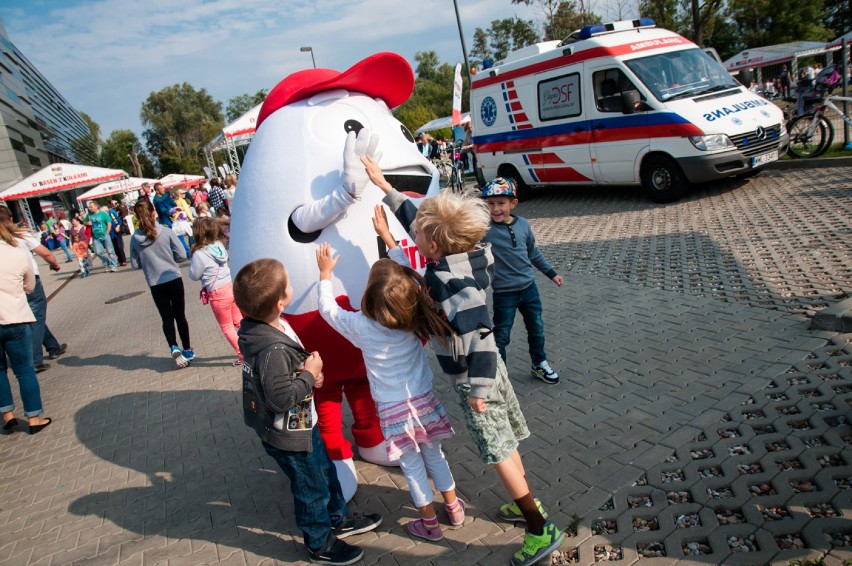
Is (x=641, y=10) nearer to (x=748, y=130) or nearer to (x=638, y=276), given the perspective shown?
(x=748, y=130)

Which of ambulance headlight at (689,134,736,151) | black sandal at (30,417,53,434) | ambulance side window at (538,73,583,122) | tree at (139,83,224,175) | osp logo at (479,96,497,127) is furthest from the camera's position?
tree at (139,83,224,175)

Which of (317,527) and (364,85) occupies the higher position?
(364,85)

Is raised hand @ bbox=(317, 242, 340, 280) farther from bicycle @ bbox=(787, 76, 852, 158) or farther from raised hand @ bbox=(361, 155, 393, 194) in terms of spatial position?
bicycle @ bbox=(787, 76, 852, 158)

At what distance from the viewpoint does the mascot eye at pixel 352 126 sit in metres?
3.05

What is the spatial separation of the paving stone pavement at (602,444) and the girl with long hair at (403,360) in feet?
1.07

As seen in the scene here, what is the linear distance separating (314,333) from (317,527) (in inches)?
37.6

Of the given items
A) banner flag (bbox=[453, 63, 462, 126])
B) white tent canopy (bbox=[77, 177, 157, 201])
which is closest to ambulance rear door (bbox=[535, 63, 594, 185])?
banner flag (bbox=[453, 63, 462, 126])

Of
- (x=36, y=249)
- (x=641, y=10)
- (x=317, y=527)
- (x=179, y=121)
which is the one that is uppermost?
(x=179, y=121)

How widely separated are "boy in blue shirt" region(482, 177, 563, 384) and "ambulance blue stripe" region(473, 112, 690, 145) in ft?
19.4

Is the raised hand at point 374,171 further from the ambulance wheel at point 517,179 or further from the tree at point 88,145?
the tree at point 88,145

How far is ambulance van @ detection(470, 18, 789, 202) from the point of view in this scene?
8414mm

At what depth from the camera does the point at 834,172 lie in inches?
347

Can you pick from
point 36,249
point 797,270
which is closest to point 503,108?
point 797,270

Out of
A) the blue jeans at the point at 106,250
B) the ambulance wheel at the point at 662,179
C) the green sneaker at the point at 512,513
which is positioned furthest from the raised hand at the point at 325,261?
the blue jeans at the point at 106,250
